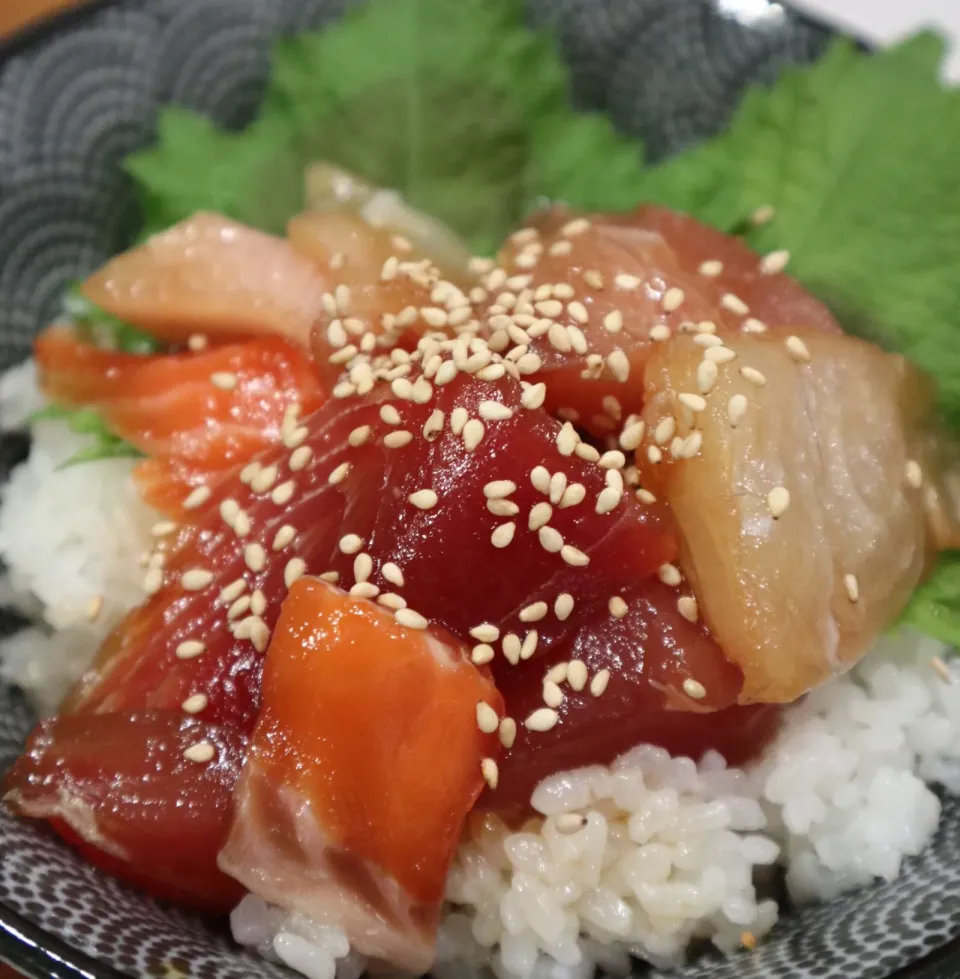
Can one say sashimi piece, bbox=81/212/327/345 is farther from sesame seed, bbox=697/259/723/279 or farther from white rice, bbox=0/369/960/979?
sesame seed, bbox=697/259/723/279

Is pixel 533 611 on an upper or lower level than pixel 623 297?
lower

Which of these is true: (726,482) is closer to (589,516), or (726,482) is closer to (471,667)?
(589,516)

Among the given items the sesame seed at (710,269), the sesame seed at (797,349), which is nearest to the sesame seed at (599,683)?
the sesame seed at (797,349)

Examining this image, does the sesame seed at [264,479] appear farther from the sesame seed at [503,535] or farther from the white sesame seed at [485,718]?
the white sesame seed at [485,718]

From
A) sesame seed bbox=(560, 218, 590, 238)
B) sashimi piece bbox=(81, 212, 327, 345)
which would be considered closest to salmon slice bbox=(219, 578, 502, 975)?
sashimi piece bbox=(81, 212, 327, 345)

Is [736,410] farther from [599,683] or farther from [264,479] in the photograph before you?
[264,479]

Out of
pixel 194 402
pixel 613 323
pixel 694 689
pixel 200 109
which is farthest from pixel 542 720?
pixel 200 109

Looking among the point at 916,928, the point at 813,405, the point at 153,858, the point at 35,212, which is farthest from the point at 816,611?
the point at 35,212
